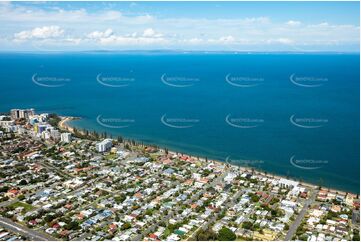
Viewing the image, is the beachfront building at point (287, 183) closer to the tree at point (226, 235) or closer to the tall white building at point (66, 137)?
the tree at point (226, 235)

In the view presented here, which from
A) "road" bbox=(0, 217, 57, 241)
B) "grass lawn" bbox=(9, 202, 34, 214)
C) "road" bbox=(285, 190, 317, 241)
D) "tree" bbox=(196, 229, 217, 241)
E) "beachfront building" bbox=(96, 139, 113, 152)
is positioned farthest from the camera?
"beachfront building" bbox=(96, 139, 113, 152)

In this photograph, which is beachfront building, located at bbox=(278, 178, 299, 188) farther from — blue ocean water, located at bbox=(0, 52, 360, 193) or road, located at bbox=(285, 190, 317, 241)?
blue ocean water, located at bbox=(0, 52, 360, 193)

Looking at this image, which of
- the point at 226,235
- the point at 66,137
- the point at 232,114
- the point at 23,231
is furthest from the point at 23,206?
the point at 232,114

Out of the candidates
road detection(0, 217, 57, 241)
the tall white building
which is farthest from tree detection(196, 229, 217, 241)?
the tall white building

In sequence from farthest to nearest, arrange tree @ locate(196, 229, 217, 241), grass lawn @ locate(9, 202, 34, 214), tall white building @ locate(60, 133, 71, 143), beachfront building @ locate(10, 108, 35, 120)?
beachfront building @ locate(10, 108, 35, 120)
tall white building @ locate(60, 133, 71, 143)
grass lawn @ locate(9, 202, 34, 214)
tree @ locate(196, 229, 217, 241)

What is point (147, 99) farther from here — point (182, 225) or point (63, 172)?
point (182, 225)

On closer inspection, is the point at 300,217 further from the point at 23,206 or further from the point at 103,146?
the point at 103,146

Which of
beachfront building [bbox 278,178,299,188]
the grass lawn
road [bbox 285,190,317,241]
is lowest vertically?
the grass lawn
